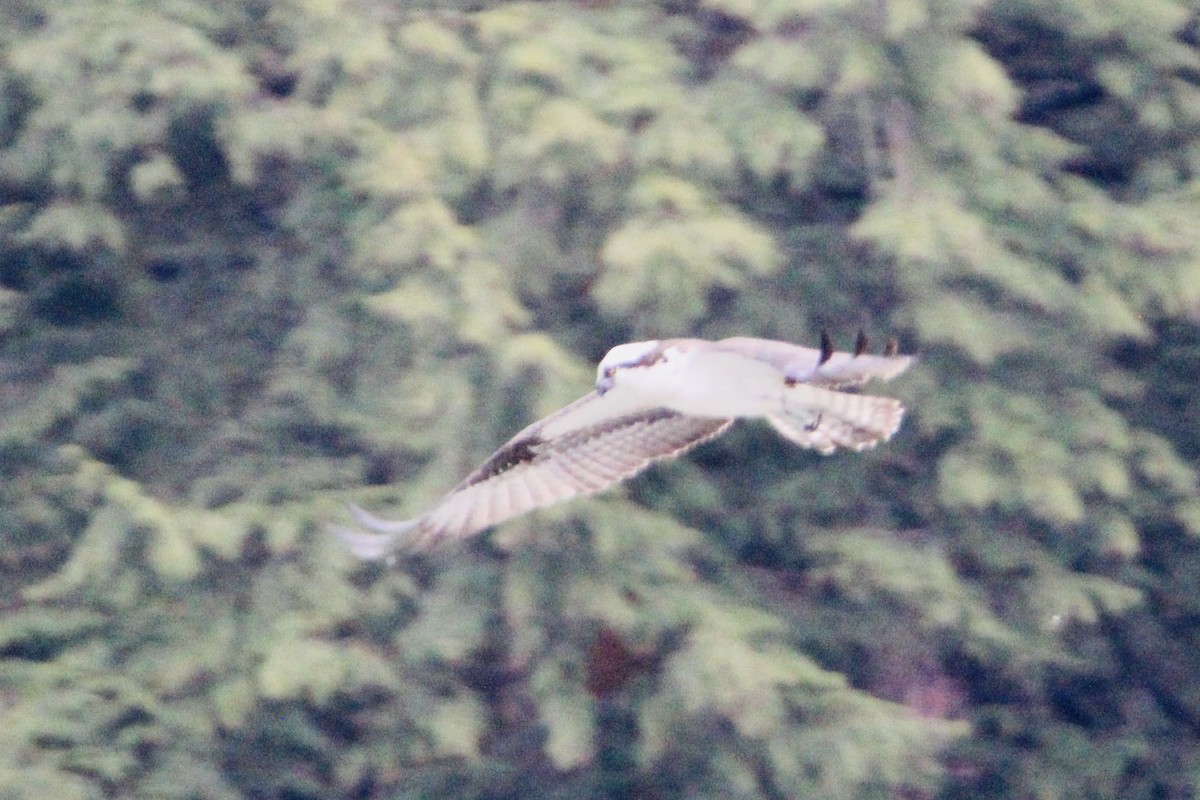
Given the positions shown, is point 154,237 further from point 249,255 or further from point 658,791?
point 658,791

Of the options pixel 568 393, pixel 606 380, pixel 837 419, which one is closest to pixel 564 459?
pixel 606 380

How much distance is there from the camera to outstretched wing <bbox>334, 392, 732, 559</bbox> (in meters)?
6.22

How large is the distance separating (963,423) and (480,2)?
107 inches

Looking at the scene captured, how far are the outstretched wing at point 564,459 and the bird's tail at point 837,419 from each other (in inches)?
18.5

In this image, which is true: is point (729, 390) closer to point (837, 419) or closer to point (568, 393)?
point (837, 419)

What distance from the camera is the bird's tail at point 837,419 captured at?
6102 mm

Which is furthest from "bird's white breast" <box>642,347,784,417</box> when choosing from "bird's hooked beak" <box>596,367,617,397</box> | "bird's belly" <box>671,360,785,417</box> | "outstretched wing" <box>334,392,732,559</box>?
"outstretched wing" <box>334,392,732,559</box>

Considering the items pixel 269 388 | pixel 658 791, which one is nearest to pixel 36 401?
pixel 269 388

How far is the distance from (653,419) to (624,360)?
2.35 ft

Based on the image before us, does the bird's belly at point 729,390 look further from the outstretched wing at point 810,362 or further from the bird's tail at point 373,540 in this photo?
the bird's tail at point 373,540

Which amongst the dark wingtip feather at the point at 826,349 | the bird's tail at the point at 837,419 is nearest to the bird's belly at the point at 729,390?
the bird's tail at the point at 837,419

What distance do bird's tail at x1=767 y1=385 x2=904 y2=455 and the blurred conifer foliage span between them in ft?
3.89

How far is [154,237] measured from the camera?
29.2 feet

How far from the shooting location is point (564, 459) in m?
6.60
